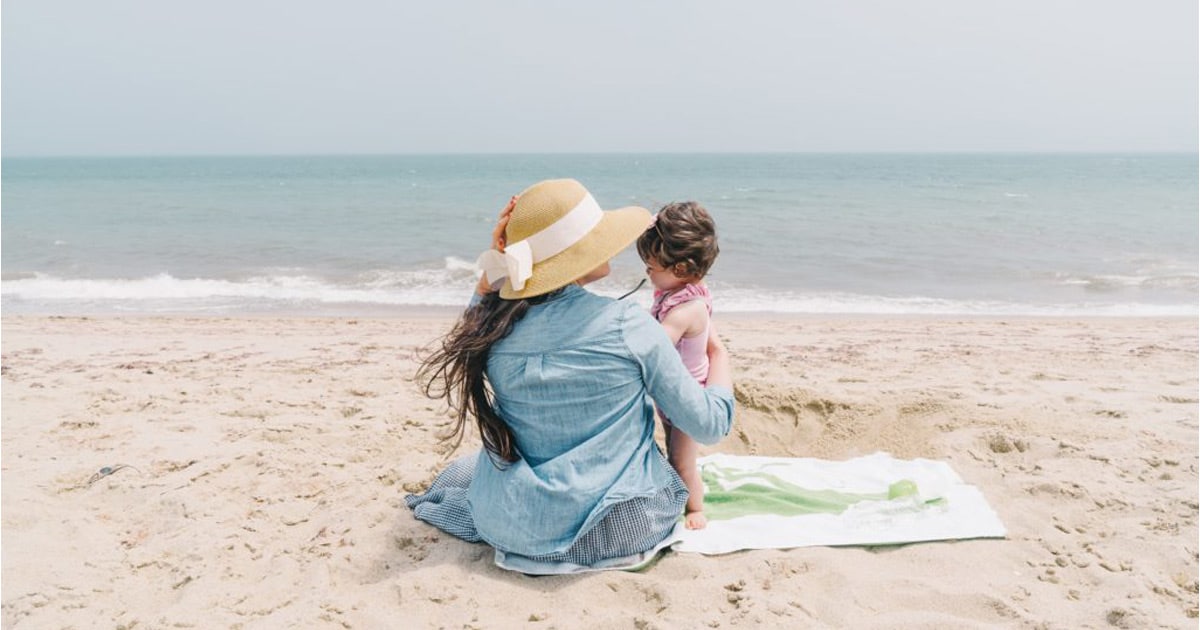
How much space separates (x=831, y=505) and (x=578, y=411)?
4.50ft

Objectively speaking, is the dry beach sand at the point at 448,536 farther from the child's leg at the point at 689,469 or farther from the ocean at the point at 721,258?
the ocean at the point at 721,258

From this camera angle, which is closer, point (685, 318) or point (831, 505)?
point (685, 318)

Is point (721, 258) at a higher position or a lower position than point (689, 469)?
lower

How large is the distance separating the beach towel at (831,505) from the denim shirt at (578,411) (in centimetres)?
45

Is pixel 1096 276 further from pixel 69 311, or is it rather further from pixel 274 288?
pixel 69 311

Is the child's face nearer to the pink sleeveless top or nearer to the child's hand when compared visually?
the pink sleeveless top

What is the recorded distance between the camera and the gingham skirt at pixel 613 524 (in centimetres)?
291

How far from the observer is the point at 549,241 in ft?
8.87

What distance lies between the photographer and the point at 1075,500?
11.7ft

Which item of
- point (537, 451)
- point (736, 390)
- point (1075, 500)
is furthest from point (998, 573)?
point (736, 390)

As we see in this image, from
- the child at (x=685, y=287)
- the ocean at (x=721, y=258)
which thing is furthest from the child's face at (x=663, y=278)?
the ocean at (x=721, y=258)

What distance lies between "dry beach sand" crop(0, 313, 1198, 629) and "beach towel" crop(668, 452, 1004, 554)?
9cm

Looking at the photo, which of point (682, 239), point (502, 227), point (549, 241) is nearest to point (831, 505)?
point (682, 239)

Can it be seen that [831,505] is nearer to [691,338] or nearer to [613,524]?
[691,338]
